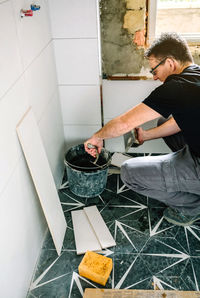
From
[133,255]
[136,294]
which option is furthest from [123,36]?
[136,294]

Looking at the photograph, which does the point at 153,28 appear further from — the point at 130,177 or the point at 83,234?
the point at 83,234

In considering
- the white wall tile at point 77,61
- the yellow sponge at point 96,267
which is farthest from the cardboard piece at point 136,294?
the white wall tile at point 77,61

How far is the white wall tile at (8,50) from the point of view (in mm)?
1217

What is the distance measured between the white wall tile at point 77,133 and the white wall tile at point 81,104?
40mm

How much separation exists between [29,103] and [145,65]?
3.47 feet

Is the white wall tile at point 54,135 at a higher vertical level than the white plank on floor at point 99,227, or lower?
higher

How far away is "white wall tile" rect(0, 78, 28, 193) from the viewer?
1229mm

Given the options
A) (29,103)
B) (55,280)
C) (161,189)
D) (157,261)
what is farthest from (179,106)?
(55,280)

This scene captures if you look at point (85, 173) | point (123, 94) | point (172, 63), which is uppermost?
point (172, 63)

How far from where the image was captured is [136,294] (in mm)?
1443

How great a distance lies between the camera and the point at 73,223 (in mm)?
1934

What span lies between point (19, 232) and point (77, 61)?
1.31 m

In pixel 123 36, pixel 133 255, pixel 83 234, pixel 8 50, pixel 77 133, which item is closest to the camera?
pixel 8 50

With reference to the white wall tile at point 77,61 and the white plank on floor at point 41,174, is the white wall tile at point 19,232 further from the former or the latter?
the white wall tile at point 77,61
